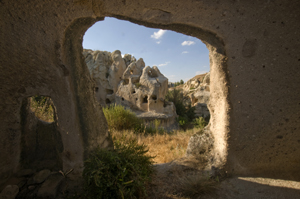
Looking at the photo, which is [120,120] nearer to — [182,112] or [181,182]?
[181,182]

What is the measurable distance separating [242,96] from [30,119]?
2.84 metres

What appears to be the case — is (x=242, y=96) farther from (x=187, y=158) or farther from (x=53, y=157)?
(x=53, y=157)

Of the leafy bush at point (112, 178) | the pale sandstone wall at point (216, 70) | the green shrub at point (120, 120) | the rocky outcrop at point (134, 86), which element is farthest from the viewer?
the rocky outcrop at point (134, 86)

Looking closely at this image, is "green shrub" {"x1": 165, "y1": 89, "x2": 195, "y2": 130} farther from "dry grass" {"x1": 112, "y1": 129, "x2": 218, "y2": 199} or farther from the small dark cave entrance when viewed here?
the small dark cave entrance

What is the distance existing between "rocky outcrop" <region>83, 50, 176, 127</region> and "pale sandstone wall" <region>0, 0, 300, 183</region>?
7032 millimetres

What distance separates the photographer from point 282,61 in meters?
1.72

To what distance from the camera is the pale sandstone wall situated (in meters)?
1.63

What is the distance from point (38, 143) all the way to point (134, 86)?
27.5 ft

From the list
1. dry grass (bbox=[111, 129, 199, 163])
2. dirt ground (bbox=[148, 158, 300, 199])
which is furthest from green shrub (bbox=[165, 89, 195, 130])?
dirt ground (bbox=[148, 158, 300, 199])

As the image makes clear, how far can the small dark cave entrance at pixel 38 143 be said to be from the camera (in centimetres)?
191

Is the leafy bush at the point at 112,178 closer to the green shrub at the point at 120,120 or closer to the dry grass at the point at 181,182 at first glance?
the dry grass at the point at 181,182

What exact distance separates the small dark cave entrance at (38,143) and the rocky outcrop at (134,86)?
6808 millimetres

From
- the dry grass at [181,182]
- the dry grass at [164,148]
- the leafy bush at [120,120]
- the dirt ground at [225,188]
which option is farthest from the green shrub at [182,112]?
the dirt ground at [225,188]

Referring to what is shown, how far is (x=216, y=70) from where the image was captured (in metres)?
1.95
